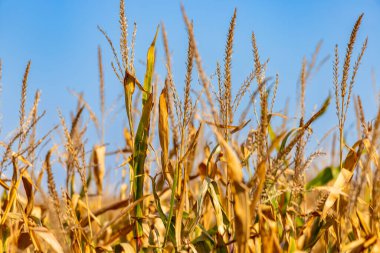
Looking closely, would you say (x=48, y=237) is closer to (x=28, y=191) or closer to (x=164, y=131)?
(x=28, y=191)

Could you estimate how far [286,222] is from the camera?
182cm

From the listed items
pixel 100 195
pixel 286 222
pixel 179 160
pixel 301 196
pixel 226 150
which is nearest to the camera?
pixel 226 150

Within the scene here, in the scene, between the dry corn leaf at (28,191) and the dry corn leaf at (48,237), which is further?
the dry corn leaf at (28,191)

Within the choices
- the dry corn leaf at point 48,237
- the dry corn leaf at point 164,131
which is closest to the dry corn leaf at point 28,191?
the dry corn leaf at point 48,237

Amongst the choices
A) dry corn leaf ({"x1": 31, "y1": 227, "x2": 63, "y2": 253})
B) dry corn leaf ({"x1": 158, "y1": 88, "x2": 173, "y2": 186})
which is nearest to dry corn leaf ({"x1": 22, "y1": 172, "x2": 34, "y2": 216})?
dry corn leaf ({"x1": 31, "y1": 227, "x2": 63, "y2": 253})

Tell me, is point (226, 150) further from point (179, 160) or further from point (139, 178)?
point (139, 178)

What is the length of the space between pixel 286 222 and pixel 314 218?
9cm

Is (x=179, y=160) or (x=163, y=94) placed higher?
(x=163, y=94)

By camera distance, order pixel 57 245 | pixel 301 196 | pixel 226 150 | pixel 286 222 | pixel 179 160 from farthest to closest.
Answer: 1. pixel 301 196
2. pixel 286 222
3. pixel 57 245
4. pixel 179 160
5. pixel 226 150

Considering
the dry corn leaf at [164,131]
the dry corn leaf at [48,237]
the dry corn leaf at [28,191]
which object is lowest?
the dry corn leaf at [48,237]

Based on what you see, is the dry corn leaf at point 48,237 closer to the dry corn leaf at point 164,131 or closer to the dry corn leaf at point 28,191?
the dry corn leaf at point 28,191

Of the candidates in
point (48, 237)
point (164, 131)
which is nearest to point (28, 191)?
point (48, 237)

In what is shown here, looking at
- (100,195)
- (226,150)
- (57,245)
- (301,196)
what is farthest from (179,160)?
(100,195)

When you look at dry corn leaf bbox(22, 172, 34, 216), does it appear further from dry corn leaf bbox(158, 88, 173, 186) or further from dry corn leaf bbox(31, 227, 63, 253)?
dry corn leaf bbox(158, 88, 173, 186)
